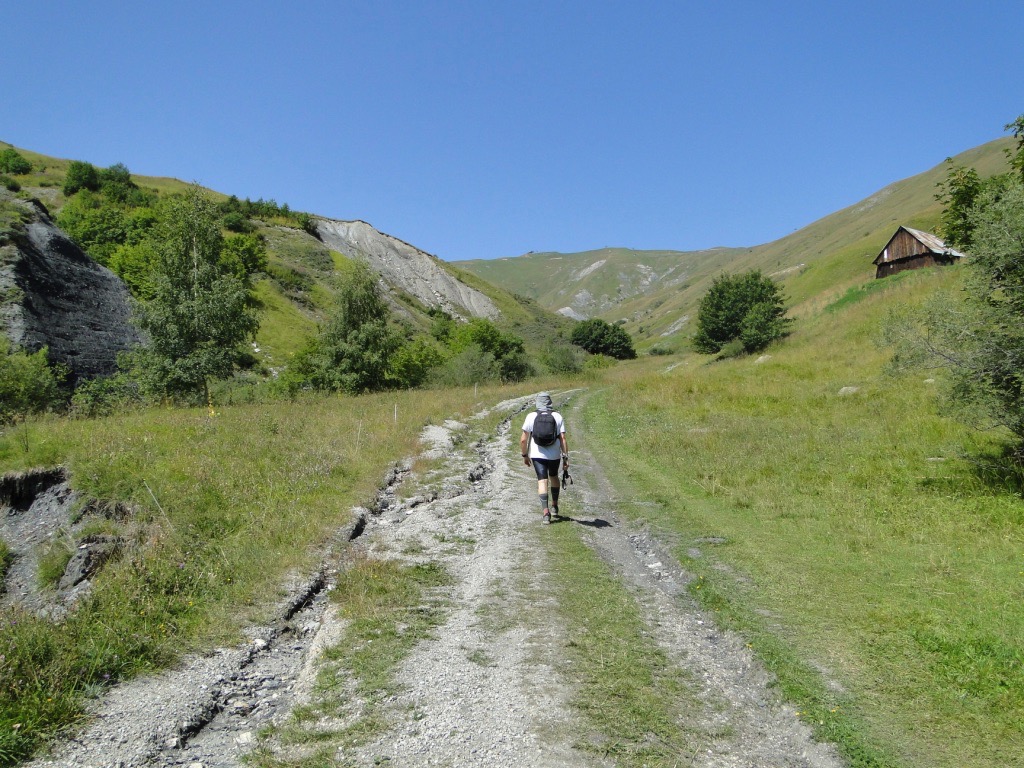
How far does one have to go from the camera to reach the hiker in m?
10.2

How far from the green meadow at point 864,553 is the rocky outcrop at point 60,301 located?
2288 cm

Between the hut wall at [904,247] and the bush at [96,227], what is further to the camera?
the bush at [96,227]

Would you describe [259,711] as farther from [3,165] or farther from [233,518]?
[3,165]

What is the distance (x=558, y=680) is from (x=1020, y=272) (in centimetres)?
1205

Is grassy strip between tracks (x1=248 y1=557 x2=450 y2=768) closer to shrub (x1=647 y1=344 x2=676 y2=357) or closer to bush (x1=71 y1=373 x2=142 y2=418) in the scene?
bush (x1=71 y1=373 x2=142 y2=418)

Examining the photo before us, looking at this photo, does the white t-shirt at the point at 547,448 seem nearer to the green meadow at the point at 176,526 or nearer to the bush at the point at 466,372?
the green meadow at the point at 176,526

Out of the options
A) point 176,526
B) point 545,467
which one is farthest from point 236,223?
point 545,467

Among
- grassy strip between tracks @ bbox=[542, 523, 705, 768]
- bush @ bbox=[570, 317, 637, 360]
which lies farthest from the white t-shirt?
bush @ bbox=[570, 317, 637, 360]

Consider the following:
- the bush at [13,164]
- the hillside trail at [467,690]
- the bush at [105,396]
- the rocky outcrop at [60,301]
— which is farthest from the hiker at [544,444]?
the bush at [13,164]

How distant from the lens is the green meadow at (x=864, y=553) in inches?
175

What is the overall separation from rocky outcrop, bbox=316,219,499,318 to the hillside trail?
280 feet

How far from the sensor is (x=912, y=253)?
153ft

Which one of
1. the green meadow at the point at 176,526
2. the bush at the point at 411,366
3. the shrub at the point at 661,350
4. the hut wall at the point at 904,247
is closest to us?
the green meadow at the point at 176,526

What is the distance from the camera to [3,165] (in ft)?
231
